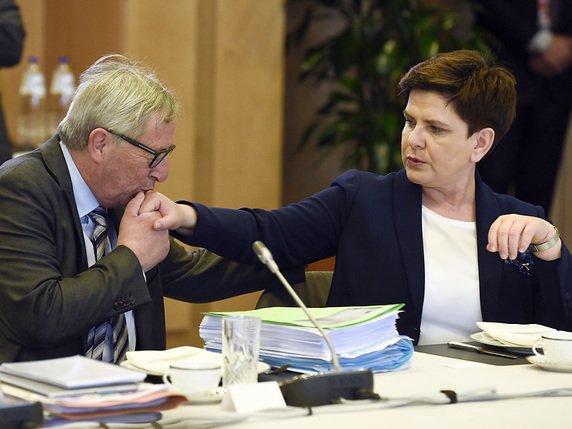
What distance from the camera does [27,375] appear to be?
1.44 m

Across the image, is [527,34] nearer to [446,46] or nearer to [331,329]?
[446,46]

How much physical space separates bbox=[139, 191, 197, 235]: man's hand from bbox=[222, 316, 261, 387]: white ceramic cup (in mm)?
529

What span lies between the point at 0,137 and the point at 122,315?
138cm

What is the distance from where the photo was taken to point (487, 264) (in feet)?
8.04

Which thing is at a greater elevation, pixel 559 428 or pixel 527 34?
pixel 527 34

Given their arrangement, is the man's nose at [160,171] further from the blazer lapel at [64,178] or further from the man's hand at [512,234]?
the man's hand at [512,234]

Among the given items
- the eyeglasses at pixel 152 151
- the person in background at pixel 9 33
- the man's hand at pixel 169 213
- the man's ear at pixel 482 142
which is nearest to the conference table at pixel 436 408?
the man's hand at pixel 169 213

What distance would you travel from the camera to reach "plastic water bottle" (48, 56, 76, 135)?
4.18 metres

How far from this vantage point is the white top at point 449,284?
241cm

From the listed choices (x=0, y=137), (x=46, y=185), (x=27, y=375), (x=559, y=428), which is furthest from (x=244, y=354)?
(x=0, y=137)

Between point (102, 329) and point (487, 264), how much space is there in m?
0.95

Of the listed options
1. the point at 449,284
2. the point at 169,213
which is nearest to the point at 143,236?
the point at 169,213

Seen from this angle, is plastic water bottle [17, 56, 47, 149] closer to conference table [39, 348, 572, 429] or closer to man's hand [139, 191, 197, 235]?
man's hand [139, 191, 197, 235]

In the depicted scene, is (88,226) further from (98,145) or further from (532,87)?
(532,87)
